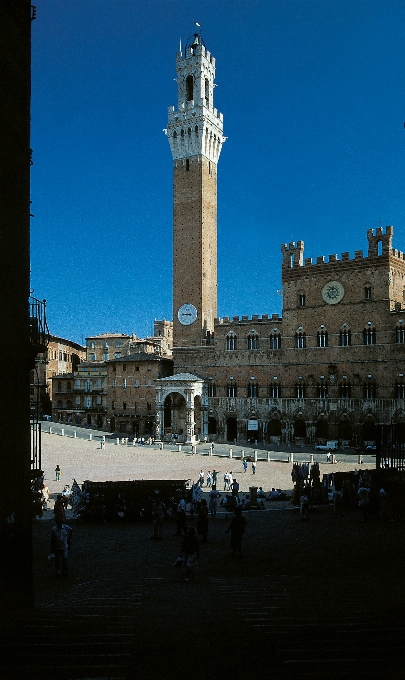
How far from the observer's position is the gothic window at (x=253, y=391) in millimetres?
49438

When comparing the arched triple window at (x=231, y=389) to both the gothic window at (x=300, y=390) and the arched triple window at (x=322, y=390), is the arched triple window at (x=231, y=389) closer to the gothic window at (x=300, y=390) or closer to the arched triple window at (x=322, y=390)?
the gothic window at (x=300, y=390)

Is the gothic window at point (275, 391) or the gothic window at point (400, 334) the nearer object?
the gothic window at point (400, 334)

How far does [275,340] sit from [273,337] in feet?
1.03

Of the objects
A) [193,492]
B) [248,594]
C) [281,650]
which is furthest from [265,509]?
[281,650]

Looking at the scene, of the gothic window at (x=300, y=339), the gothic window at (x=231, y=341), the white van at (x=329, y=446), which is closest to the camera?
the white van at (x=329, y=446)

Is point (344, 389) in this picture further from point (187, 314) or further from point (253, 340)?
point (187, 314)

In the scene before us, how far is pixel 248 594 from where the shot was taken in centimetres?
782

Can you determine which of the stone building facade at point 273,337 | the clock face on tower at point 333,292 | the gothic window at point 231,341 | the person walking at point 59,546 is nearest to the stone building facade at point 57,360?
the stone building facade at point 273,337

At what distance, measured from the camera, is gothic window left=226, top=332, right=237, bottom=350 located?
168 feet

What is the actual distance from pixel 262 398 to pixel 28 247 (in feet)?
138

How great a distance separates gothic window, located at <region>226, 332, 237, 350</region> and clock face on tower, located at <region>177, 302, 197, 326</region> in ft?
12.3

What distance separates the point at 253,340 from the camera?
5028 cm

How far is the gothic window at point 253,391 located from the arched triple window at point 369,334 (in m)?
10.2

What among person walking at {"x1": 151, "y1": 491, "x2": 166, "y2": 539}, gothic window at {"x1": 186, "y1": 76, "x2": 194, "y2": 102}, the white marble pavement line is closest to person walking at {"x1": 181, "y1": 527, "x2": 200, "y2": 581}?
person walking at {"x1": 151, "y1": 491, "x2": 166, "y2": 539}
